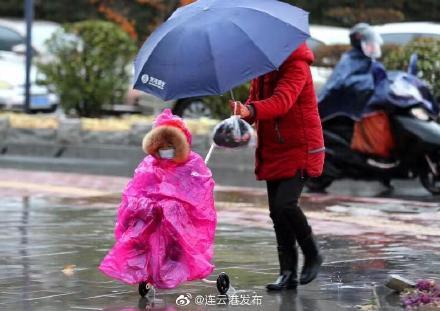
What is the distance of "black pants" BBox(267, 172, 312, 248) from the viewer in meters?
7.39

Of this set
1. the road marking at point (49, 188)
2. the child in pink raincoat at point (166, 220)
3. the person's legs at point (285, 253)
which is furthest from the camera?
the road marking at point (49, 188)

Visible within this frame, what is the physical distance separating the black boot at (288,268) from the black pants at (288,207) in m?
0.11

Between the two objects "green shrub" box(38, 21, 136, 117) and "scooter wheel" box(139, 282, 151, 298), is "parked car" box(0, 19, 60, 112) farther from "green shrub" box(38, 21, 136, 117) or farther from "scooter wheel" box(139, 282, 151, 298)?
"scooter wheel" box(139, 282, 151, 298)

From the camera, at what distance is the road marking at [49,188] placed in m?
13.6

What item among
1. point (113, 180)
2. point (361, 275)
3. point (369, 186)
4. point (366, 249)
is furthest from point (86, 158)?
point (361, 275)

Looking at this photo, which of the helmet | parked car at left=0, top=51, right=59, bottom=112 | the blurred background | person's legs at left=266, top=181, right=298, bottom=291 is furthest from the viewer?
parked car at left=0, top=51, right=59, bottom=112

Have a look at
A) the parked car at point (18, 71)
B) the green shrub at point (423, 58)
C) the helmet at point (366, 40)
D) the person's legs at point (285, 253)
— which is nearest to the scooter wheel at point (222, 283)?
the person's legs at point (285, 253)

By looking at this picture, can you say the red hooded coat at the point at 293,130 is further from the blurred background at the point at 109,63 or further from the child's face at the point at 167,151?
the blurred background at the point at 109,63

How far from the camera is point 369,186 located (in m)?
15.3

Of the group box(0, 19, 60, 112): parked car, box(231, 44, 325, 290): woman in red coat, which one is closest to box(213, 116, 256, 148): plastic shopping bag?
box(231, 44, 325, 290): woman in red coat

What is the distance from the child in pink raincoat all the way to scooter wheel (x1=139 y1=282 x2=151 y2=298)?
0.04 m

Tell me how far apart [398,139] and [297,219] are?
21.8ft

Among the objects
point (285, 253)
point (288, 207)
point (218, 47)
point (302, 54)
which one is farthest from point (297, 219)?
point (218, 47)

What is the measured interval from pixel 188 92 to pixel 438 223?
4796mm
